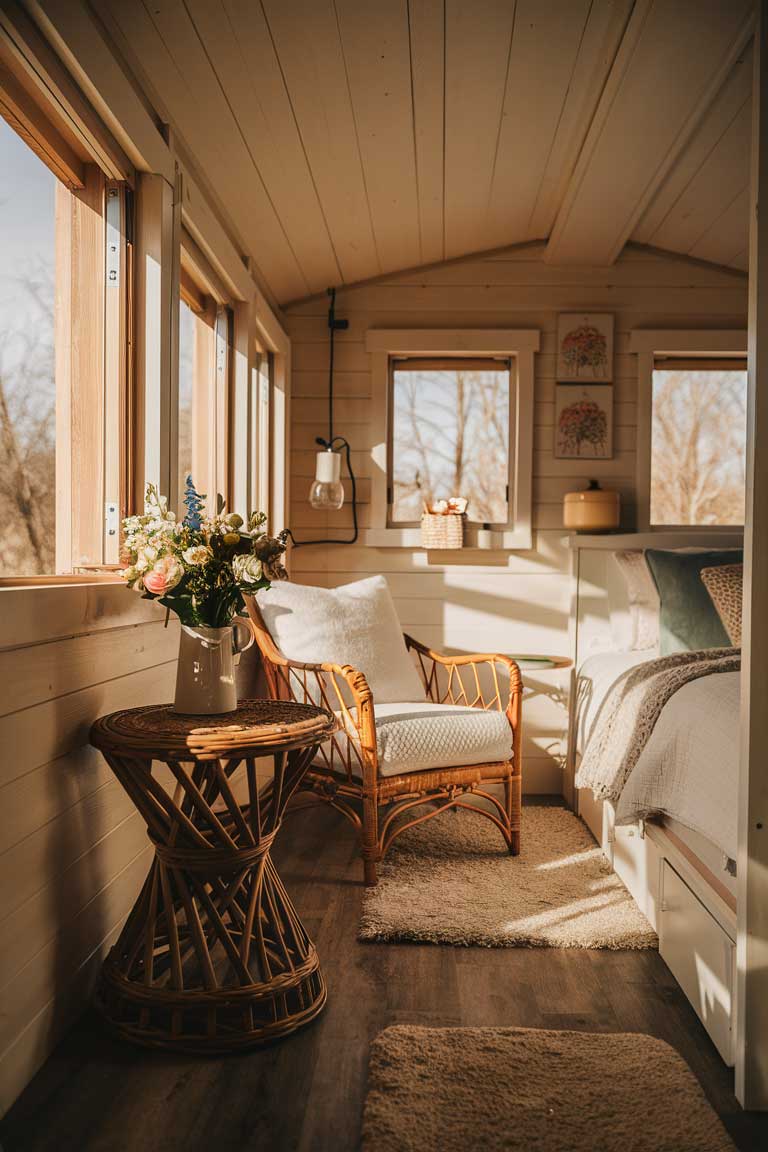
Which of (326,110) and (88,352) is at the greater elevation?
(326,110)

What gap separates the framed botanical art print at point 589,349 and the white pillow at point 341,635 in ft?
5.25

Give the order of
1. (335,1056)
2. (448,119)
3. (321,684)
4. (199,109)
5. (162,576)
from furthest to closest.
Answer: (321,684) < (448,119) < (199,109) < (162,576) < (335,1056)

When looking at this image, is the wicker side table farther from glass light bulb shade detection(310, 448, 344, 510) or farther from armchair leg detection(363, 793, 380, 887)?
glass light bulb shade detection(310, 448, 344, 510)

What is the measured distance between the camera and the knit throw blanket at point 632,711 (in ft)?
8.34

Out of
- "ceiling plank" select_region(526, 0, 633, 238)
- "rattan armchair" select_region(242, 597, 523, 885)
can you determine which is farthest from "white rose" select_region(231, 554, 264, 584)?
"ceiling plank" select_region(526, 0, 633, 238)

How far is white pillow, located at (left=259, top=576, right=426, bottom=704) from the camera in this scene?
132 inches

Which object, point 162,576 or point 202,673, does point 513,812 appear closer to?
point 202,673

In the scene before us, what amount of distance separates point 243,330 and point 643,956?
2.50 m

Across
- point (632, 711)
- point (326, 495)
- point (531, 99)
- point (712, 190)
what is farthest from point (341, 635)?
point (712, 190)

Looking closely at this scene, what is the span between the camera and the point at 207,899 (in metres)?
1.93

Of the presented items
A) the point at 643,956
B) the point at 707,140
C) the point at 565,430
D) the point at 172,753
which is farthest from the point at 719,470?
the point at 172,753

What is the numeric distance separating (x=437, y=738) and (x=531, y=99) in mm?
2034

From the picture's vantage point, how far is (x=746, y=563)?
67.8 inches

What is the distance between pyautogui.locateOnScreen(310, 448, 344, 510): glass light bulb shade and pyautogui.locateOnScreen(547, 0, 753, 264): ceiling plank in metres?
1.38
